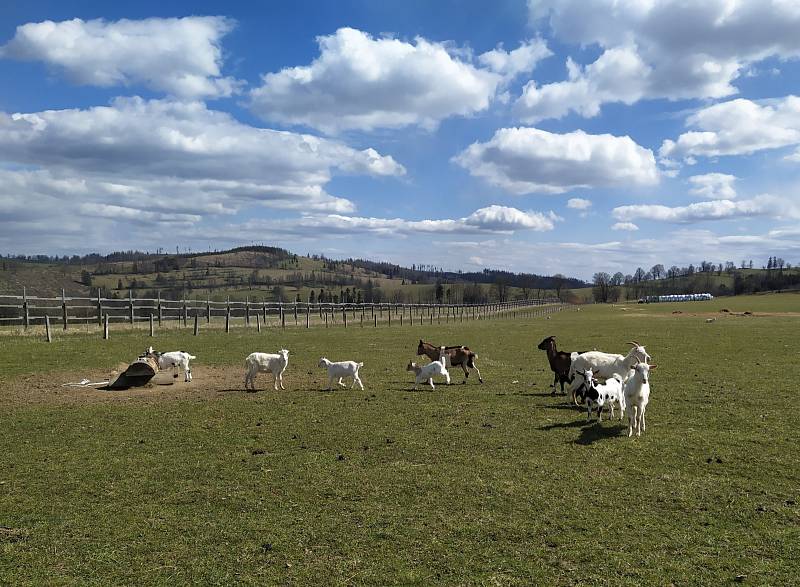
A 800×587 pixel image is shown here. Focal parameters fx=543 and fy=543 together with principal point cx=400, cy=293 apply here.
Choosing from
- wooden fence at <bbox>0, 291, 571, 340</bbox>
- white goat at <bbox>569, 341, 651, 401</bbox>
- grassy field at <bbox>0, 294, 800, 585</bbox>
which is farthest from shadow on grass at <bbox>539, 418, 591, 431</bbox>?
wooden fence at <bbox>0, 291, 571, 340</bbox>

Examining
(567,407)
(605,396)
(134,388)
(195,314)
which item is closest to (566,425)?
(605,396)

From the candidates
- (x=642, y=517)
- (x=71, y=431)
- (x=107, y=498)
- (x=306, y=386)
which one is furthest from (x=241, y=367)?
(x=642, y=517)

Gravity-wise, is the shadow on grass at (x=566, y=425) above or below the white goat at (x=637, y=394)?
below

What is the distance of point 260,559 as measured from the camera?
6.48 meters

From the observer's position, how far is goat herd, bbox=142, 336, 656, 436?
1176 centimetres

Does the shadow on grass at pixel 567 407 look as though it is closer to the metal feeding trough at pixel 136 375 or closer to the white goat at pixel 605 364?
the white goat at pixel 605 364

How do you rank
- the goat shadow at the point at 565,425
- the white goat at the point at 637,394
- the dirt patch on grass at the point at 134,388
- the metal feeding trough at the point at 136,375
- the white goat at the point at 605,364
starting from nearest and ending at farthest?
the white goat at the point at 637,394, the goat shadow at the point at 565,425, the white goat at the point at 605,364, the dirt patch on grass at the point at 134,388, the metal feeding trough at the point at 136,375

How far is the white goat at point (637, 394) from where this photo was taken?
37.6 feet

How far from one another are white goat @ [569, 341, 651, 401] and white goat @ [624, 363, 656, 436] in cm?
218

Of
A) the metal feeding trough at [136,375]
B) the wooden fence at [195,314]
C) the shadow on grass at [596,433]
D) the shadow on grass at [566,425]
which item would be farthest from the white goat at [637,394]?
the wooden fence at [195,314]

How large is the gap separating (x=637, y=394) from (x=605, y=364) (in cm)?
377

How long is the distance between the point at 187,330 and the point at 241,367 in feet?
63.5

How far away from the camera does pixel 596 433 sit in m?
11.8

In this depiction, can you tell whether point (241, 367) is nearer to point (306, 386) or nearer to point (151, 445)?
point (306, 386)
